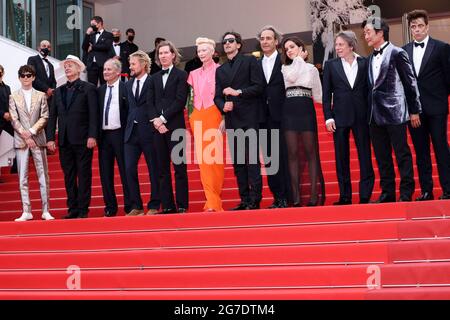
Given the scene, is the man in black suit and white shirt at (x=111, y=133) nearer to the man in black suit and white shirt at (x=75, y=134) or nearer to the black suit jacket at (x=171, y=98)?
the man in black suit and white shirt at (x=75, y=134)

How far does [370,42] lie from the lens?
24.8 ft

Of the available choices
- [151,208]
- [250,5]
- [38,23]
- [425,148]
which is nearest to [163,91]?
[151,208]

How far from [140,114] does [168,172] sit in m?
0.74

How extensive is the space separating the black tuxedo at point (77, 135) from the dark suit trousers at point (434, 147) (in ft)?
11.3

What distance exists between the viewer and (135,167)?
8.54m

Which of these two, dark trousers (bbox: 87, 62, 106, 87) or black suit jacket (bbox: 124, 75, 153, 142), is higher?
dark trousers (bbox: 87, 62, 106, 87)

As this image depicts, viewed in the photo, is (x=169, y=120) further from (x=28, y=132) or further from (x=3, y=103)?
(x=3, y=103)

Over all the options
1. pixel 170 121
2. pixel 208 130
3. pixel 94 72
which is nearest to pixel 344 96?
pixel 208 130

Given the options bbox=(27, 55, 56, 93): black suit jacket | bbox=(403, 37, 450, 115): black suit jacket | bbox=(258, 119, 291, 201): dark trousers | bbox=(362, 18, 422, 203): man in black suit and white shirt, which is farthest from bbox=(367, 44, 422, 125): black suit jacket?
bbox=(27, 55, 56, 93): black suit jacket

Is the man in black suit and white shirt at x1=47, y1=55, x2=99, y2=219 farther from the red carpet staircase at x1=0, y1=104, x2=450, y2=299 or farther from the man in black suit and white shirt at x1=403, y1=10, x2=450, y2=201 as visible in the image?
the man in black suit and white shirt at x1=403, y1=10, x2=450, y2=201

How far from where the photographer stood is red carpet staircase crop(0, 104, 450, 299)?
6.05m

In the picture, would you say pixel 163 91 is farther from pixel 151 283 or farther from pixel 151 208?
pixel 151 283

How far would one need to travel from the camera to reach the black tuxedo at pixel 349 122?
765 centimetres

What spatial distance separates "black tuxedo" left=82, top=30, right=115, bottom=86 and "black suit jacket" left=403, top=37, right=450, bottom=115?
7.51 m
